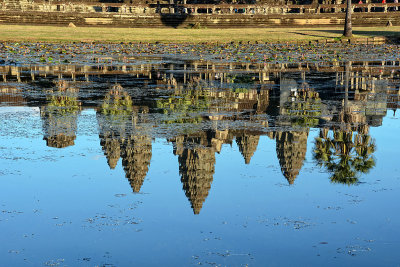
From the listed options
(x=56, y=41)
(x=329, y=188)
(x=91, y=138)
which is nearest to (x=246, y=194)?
(x=329, y=188)

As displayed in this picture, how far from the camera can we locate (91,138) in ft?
46.5

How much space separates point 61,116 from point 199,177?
718 cm

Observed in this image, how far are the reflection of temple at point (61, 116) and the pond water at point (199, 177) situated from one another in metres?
0.04

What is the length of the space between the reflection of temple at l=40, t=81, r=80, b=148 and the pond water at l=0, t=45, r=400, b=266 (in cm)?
4

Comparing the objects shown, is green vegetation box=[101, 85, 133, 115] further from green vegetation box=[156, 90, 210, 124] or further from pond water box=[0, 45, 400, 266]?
green vegetation box=[156, 90, 210, 124]

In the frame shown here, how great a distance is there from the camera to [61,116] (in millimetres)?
16719

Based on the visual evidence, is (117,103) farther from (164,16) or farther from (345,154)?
(164,16)

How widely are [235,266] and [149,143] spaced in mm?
6377

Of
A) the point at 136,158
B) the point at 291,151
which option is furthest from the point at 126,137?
the point at 291,151

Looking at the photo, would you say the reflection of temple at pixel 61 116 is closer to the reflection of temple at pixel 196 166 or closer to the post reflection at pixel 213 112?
the post reflection at pixel 213 112

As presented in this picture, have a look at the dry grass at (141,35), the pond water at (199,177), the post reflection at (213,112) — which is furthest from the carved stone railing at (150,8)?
the pond water at (199,177)

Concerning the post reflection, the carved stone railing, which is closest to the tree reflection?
the post reflection

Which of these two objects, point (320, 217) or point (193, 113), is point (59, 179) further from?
point (193, 113)

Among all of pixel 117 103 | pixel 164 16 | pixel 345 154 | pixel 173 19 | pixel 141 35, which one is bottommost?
pixel 141 35
